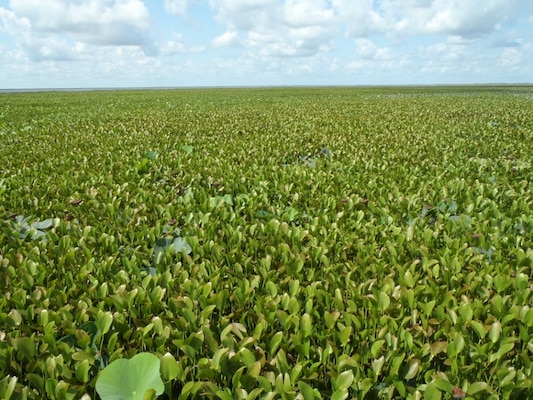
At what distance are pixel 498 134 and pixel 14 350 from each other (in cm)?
1044

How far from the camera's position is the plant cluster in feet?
5.86

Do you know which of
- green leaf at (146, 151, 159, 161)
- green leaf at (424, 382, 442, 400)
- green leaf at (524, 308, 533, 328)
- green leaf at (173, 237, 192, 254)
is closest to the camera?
green leaf at (424, 382, 442, 400)

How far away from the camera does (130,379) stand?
65.4 inches

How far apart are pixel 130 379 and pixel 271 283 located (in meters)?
0.97

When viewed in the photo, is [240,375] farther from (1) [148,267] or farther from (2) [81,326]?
(1) [148,267]

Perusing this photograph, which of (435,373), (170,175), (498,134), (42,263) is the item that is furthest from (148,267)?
(498,134)

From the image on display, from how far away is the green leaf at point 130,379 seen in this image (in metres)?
1.62

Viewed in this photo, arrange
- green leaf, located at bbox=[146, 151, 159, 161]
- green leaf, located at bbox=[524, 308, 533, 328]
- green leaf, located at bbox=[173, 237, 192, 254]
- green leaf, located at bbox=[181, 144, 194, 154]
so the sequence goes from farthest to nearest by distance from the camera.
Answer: green leaf, located at bbox=[181, 144, 194, 154] → green leaf, located at bbox=[146, 151, 159, 161] → green leaf, located at bbox=[173, 237, 192, 254] → green leaf, located at bbox=[524, 308, 533, 328]

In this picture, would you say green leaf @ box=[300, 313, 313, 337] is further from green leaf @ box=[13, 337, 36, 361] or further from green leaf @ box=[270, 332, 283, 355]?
green leaf @ box=[13, 337, 36, 361]

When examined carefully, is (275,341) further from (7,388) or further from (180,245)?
(180,245)

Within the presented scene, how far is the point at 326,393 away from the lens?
1757 millimetres

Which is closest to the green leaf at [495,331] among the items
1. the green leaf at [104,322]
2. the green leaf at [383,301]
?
the green leaf at [383,301]

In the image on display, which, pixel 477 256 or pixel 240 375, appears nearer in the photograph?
pixel 240 375

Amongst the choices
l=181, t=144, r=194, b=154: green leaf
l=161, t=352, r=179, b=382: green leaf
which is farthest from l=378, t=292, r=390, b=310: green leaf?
l=181, t=144, r=194, b=154: green leaf
